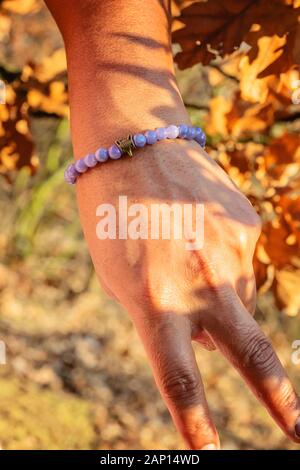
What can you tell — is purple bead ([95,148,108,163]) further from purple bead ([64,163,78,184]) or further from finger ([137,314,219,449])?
finger ([137,314,219,449])

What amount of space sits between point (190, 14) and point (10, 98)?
0.93m

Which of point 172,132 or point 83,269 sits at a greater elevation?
point 172,132

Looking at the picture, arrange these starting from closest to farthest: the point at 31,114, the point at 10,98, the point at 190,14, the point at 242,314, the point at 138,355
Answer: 1. the point at 242,314
2. the point at 190,14
3. the point at 10,98
4. the point at 138,355
5. the point at 31,114

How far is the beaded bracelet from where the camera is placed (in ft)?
3.18

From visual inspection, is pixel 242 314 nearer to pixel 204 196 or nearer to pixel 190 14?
pixel 204 196

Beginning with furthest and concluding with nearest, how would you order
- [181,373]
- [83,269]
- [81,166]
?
[83,269], [81,166], [181,373]

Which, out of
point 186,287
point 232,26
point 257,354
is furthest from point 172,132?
point 232,26

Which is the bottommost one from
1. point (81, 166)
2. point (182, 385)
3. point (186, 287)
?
point (182, 385)

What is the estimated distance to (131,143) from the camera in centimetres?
97

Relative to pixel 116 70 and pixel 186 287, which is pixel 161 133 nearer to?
pixel 116 70

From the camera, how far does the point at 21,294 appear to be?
7.70 feet

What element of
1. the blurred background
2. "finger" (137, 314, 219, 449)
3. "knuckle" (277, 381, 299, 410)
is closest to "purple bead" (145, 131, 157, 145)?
"finger" (137, 314, 219, 449)

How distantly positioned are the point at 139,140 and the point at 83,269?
148cm
